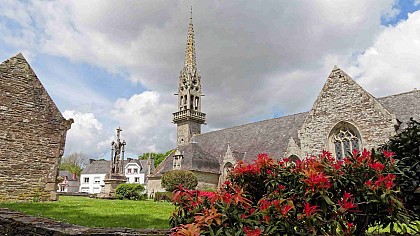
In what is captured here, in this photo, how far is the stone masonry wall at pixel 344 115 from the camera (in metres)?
15.8

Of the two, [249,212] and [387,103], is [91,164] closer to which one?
[387,103]

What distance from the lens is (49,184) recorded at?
14898mm

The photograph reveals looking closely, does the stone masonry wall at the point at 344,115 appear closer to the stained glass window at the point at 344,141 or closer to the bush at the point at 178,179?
the stained glass window at the point at 344,141

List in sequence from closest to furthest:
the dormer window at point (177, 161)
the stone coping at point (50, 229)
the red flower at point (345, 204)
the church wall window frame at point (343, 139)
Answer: the red flower at point (345, 204) → the stone coping at point (50, 229) → the church wall window frame at point (343, 139) → the dormer window at point (177, 161)

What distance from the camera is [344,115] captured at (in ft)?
56.4

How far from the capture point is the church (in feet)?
53.8

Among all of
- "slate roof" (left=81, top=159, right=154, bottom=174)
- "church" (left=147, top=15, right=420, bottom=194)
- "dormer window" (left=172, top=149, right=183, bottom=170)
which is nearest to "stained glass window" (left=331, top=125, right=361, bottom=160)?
"church" (left=147, top=15, right=420, bottom=194)

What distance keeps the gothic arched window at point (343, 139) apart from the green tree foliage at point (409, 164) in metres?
13.6

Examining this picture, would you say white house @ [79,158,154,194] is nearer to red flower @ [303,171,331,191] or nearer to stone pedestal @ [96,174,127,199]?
stone pedestal @ [96,174,127,199]

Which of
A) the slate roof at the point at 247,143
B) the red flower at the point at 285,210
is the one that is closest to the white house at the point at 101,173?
the slate roof at the point at 247,143

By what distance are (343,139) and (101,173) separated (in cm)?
6082

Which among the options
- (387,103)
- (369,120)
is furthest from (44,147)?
(387,103)

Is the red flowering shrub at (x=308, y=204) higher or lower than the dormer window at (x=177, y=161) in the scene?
lower

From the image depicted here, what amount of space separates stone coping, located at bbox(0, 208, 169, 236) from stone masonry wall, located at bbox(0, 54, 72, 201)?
10.0 metres
